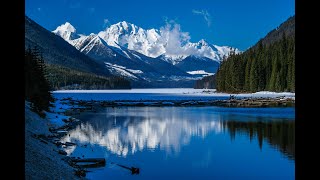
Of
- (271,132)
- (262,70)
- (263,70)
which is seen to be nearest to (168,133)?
(271,132)

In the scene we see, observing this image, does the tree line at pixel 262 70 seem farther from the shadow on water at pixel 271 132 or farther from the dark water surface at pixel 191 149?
the dark water surface at pixel 191 149

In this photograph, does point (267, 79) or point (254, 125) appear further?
point (267, 79)

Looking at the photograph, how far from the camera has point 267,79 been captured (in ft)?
479

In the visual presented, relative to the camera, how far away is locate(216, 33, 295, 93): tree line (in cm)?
13312

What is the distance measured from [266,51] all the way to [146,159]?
428 ft

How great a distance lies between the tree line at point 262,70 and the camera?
133125 mm

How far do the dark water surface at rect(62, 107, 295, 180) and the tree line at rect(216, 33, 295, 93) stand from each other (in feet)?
275

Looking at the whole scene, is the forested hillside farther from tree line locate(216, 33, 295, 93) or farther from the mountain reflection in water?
the mountain reflection in water

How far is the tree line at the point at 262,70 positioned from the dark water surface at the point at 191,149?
83.7 metres

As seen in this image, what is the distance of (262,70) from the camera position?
146 metres

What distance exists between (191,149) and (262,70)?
117147 mm
